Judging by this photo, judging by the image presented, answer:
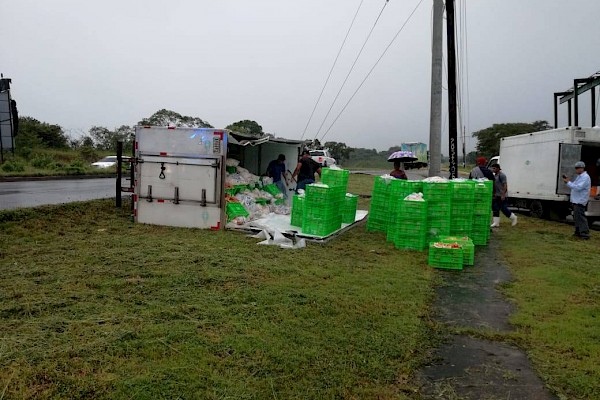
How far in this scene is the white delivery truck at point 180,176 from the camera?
388 inches

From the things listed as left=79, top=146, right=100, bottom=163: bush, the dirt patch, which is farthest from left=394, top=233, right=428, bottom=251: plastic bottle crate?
left=79, top=146, right=100, bottom=163: bush

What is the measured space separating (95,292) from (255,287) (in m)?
1.85

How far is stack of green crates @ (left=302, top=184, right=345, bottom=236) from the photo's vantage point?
936cm

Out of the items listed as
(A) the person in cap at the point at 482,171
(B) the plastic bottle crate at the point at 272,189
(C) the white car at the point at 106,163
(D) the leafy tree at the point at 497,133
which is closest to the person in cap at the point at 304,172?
(B) the plastic bottle crate at the point at 272,189

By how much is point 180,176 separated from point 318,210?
3.20 m

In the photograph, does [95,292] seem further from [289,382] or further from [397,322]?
[397,322]

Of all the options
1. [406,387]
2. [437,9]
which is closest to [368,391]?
→ [406,387]

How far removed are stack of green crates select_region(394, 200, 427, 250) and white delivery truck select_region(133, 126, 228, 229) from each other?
381cm

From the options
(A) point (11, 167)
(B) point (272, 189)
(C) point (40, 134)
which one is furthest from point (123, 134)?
(B) point (272, 189)

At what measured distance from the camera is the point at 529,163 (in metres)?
15.2

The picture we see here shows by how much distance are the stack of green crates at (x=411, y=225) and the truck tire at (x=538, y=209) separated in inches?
327

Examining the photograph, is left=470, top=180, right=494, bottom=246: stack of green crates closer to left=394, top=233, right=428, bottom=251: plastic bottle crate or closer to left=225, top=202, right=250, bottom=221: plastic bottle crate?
left=394, top=233, right=428, bottom=251: plastic bottle crate

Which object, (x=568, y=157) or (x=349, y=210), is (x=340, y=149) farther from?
(x=349, y=210)

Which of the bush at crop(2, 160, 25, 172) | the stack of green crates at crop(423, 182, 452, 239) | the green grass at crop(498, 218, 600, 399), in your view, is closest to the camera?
the green grass at crop(498, 218, 600, 399)
